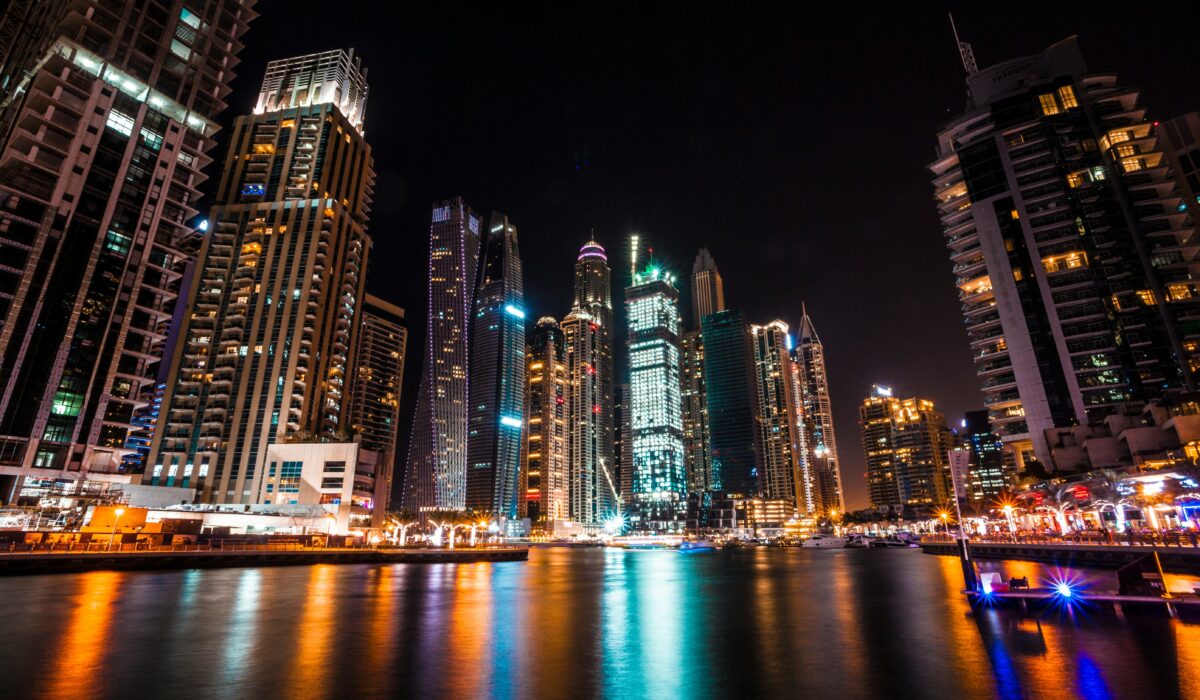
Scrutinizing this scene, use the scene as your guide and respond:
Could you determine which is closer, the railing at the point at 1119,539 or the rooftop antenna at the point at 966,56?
the railing at the point at 1119,539

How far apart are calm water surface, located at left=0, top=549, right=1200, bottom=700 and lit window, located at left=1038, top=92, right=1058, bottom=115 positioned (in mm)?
111994

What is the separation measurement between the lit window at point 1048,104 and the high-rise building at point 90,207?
A: 504 ft

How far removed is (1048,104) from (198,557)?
512ft

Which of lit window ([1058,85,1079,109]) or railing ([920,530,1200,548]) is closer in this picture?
railing ([920,530,1200,548])

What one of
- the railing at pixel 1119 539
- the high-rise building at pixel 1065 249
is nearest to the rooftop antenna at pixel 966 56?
the high-rise building at pixel 1065 249

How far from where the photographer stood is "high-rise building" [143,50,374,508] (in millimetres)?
105125

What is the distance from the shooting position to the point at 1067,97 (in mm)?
105688

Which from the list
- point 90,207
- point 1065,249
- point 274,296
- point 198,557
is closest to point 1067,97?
point 1065,249

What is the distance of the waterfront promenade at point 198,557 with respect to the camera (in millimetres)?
50866

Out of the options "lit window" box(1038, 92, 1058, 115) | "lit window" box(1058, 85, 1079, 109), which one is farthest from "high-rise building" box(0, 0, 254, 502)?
"lit window" box(1058, 85, 1079, 109)

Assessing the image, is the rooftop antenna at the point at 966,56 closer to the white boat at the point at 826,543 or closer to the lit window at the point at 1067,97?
the lit window at the point at 1067,97

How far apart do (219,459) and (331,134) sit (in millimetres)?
72723

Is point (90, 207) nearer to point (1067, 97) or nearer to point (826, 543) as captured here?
point (1067, 97)

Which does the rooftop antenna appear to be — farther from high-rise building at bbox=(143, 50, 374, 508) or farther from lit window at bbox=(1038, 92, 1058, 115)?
high-rise building at bbox=(143, 50, 374, 508)
